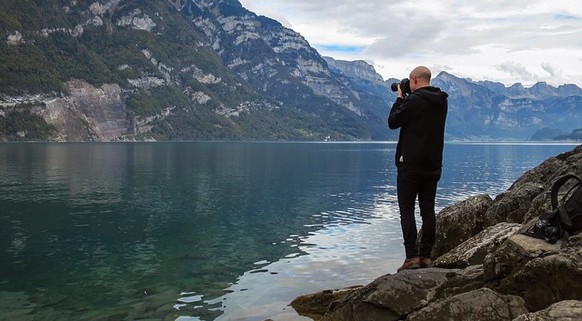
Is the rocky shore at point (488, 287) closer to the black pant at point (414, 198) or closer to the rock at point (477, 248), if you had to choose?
the rock at point (477, 248)

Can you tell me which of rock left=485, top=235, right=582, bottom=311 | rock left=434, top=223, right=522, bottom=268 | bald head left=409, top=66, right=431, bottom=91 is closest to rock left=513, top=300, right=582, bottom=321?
rock left=485, top=235, right=582, bottom=311

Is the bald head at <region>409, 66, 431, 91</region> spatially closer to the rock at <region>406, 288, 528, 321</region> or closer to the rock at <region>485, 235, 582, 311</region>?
the rock at <region>485, 235, 582, 311</region>

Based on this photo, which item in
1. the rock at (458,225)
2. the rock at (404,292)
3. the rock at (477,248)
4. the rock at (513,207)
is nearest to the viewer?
the rock at (404,292)

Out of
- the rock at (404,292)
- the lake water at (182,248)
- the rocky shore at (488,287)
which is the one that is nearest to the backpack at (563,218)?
the rocky shore at (488,287)

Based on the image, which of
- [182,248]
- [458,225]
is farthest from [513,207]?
[182,248]

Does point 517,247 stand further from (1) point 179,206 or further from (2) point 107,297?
(1) point 179,206

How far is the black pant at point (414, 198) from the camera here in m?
10.5

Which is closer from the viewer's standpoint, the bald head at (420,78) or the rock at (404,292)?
the rock at (404,292)

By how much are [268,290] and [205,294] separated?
98.9 inches

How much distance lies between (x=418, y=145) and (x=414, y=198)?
47.1 inches

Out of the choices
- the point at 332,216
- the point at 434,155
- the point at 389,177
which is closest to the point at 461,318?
the point at 434,155

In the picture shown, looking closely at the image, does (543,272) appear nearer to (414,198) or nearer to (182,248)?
(414,198)

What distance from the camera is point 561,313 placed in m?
6.51

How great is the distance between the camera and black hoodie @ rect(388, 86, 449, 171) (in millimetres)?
10320
